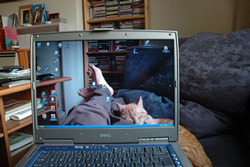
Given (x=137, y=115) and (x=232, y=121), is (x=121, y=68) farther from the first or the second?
(x=232, y=121)

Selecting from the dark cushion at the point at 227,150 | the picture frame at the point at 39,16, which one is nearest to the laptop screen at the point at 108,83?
the dark cushion at the point at 227,150

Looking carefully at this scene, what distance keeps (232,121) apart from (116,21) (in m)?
1.90

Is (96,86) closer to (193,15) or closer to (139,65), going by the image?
(139,65)

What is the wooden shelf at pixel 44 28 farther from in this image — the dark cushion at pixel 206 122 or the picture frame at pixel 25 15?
the dark cushion at pixel 206 122

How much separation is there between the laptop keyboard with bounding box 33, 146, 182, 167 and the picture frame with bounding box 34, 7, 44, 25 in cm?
240

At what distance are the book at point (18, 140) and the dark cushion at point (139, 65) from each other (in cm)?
82

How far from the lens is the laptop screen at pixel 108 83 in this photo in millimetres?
472

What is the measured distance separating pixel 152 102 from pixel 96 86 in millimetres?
185

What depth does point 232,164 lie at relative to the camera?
19.2 inches

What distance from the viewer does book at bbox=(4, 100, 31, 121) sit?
887mm

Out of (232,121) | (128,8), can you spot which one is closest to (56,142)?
(232,121)

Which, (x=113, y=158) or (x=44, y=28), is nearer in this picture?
(x=113, y=158)

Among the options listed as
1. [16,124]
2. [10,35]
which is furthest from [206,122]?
[10,35]

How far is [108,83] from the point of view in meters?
0.50
